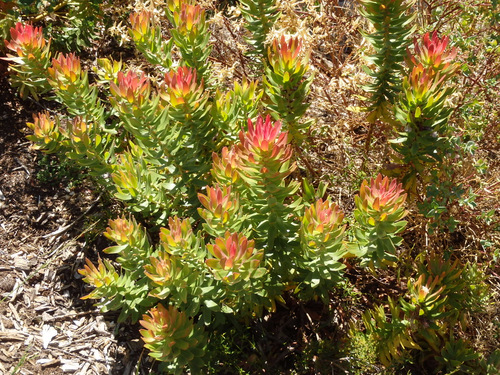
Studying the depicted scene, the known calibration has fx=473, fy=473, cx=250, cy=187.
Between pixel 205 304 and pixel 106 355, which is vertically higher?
pixel 205 304

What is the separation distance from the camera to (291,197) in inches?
95.3

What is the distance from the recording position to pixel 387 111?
8.19 feet

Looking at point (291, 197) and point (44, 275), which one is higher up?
point (291, 197)

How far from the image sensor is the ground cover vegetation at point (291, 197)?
1.95 metres

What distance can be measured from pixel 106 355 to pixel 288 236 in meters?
1.35

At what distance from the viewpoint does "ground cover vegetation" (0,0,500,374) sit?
1947mm

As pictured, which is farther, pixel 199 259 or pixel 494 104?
pixel 494 104

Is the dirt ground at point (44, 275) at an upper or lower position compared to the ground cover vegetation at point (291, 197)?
lower

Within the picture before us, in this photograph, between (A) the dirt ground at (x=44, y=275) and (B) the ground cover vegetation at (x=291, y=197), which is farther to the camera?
(A) the dirt ground at (x=44, y=275)

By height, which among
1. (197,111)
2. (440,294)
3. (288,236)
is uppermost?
(197,111)

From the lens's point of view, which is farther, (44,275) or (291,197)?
(44,275)

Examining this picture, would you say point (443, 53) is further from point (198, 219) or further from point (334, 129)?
point (198, 219)

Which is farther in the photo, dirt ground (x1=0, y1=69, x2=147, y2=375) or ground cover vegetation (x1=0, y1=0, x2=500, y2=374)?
dirt ground (x1=0, y1=69, x2=147, y2=375)

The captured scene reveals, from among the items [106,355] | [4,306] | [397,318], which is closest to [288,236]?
[397,318]
